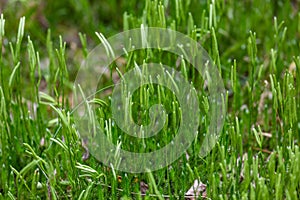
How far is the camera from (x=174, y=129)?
1661 mm

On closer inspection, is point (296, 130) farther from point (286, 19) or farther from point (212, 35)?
point (286, 19)

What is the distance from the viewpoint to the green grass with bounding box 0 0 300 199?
5.17 ft

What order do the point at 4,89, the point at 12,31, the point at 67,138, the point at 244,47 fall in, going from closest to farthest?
the point at 67,138, the point at 4,89, the point at 244,47, the point at 12,31

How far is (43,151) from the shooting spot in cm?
185

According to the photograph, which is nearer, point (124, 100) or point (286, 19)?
point (124, 100)

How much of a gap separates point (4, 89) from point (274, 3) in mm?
1409

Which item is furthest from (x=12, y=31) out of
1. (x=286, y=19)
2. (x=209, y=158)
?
(x=209, y=158)

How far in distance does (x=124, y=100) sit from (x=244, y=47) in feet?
3.12

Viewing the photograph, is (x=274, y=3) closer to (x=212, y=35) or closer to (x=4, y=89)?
(x=212, y=35)

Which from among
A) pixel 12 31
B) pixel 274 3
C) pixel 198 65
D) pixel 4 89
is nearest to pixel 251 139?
pixel 198 65

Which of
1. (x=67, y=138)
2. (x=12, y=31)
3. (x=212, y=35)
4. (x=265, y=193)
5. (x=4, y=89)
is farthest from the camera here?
(x=12, y=31)

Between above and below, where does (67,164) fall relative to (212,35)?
below

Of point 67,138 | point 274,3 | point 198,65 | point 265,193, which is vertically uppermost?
point 274,3

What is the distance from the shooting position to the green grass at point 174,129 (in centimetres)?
158
